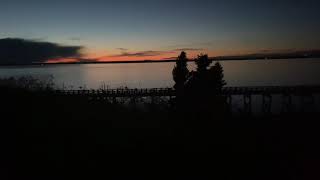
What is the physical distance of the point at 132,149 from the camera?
13281 millimetres

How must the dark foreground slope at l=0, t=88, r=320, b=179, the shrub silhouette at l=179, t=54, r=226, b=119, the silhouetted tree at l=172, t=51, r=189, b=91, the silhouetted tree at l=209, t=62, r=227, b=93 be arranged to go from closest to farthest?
1. the dark foreground slope at l=0, t=88, r=320, b=179
2. the shrub silhouette at l=179, t=54, r=226, b=119
3. the silhouetted tree at l=209, t=62, r=227, b=93
4. the silhouetted tree at l=172, t=51, r=189, b=91

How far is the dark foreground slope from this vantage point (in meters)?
11.7

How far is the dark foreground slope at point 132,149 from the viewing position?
11.7 metres

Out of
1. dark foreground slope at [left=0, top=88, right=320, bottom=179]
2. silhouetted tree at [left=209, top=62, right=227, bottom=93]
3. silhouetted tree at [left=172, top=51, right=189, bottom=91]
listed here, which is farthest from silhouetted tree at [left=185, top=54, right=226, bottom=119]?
dark foreground slope at [left=0, top=88, right=320, bottom=179]

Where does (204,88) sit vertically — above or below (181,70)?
below

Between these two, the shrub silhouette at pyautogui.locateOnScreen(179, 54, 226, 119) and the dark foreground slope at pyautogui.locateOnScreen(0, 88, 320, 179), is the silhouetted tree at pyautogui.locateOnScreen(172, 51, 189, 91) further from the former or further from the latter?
the dark foreground slope at pyautogui.locateOnScreen(0, 88, 320, 179)

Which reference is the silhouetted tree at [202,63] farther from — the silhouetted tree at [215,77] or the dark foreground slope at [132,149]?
the dark foreground slope at [132,149]

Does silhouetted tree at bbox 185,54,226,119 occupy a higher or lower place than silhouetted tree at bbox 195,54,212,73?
lower

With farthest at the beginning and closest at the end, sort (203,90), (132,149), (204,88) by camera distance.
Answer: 1. (204,88)
2. (203,90)
3. (132,149)

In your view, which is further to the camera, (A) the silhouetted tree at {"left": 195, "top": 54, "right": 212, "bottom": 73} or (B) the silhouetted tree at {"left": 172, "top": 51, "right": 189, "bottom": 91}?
(B) the silhouetted tree at {"left": 172, "top": 51, "right": 189, "bottom": 91}

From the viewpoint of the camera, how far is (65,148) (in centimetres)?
1273

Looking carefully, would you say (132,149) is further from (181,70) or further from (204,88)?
(181,70)

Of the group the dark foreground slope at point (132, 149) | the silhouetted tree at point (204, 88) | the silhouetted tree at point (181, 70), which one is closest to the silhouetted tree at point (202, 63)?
the silhouetted tree at point (204, 88)

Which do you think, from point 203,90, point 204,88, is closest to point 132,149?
point 203,90
